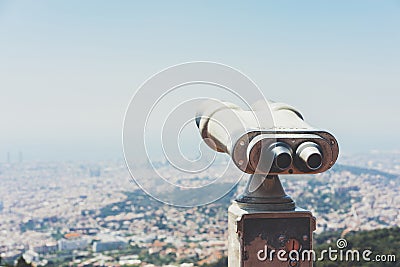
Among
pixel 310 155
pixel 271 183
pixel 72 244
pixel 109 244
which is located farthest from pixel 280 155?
pixel 72 244

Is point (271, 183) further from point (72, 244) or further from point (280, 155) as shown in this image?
point (72, 244)

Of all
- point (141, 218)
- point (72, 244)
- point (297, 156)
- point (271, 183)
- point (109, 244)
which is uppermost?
point (297, 156)

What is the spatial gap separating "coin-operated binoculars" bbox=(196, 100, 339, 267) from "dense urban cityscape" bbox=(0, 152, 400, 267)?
43.9ft

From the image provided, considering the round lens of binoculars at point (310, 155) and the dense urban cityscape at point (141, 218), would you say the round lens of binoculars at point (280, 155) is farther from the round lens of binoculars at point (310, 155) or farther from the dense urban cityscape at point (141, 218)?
the dense urban cityscape at point (141, 218)

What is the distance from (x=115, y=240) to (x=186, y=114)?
23.8m

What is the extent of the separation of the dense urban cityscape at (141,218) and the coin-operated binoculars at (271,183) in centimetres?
1337

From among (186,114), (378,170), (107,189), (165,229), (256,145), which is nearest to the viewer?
(256,145)

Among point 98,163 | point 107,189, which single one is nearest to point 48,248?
point 107,189

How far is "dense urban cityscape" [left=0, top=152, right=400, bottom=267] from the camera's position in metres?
23.8

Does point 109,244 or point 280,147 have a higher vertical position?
point 280,147

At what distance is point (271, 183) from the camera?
162 inches

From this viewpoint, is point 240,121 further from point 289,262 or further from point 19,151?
point 19,151

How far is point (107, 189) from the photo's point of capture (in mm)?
44906

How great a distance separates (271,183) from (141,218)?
96.7ft
